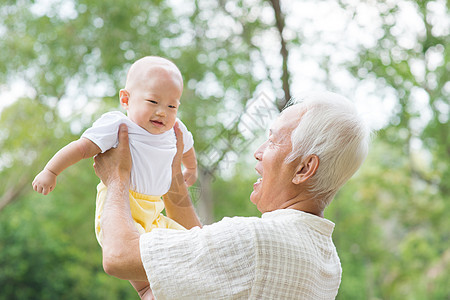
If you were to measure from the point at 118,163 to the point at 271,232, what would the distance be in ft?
1.55

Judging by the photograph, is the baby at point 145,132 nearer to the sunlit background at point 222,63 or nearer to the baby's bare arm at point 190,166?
the baby's bare arm at point 190,166

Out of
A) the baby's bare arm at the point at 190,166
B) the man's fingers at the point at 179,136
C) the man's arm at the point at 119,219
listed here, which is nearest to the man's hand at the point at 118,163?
the man's arm at the point at 119,219

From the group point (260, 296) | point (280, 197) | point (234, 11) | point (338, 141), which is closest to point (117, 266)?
point (260, 296)

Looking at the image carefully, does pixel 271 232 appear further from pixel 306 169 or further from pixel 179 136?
pixel 179 136

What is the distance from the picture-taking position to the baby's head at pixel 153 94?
5.39 feet

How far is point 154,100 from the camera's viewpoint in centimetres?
164

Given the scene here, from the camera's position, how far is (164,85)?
165 centimetres

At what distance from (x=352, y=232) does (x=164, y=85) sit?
13.8 metres

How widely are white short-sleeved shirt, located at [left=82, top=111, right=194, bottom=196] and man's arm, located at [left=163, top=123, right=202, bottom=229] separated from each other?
0.14ft

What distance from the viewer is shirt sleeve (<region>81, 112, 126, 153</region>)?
1.58 meters

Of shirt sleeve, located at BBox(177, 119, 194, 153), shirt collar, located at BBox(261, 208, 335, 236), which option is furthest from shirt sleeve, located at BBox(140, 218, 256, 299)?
shirt sleeve, located at BBox(177, 119, 194, 153)

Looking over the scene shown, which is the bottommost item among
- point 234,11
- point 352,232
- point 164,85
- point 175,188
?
point 352,232

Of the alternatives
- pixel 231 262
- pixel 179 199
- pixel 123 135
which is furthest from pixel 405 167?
pixel 231 262

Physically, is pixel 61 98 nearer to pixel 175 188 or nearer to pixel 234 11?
pixel 234 11
